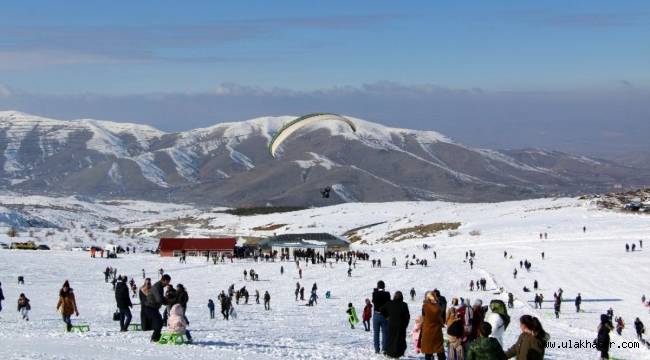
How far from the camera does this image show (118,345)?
15188 mm

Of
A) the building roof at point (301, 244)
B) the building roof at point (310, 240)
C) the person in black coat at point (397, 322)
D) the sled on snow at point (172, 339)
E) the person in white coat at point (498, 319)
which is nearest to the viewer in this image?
the person in white coat at point (498, 319)

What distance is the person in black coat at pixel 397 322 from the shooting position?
1408cm

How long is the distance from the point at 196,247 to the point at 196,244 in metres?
0.66

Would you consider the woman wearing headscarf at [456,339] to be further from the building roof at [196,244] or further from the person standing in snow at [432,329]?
the building roof at [196,244]

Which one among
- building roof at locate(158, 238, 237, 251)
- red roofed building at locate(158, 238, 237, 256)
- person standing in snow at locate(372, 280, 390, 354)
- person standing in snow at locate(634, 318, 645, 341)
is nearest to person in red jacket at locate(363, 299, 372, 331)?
person standing in snow at locate(372, 280, 390, 354)

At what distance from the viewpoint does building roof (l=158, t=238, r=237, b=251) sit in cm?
7100

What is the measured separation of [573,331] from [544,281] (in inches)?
725

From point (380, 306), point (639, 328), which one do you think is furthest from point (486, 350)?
point (639, 328)

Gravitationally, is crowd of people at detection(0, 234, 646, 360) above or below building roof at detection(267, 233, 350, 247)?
below

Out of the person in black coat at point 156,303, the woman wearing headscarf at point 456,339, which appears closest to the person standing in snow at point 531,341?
the woman wearing headscarf at point 456,339

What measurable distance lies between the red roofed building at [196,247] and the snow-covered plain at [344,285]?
29.6 feet

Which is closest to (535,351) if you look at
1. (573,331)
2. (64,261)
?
(573,331)

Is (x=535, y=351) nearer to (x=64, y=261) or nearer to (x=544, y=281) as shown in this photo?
(x=544, y=281)

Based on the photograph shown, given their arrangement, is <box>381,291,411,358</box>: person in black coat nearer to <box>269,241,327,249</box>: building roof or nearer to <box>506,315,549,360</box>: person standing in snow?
<box>506,315,549,360</box>: person standing in snow
